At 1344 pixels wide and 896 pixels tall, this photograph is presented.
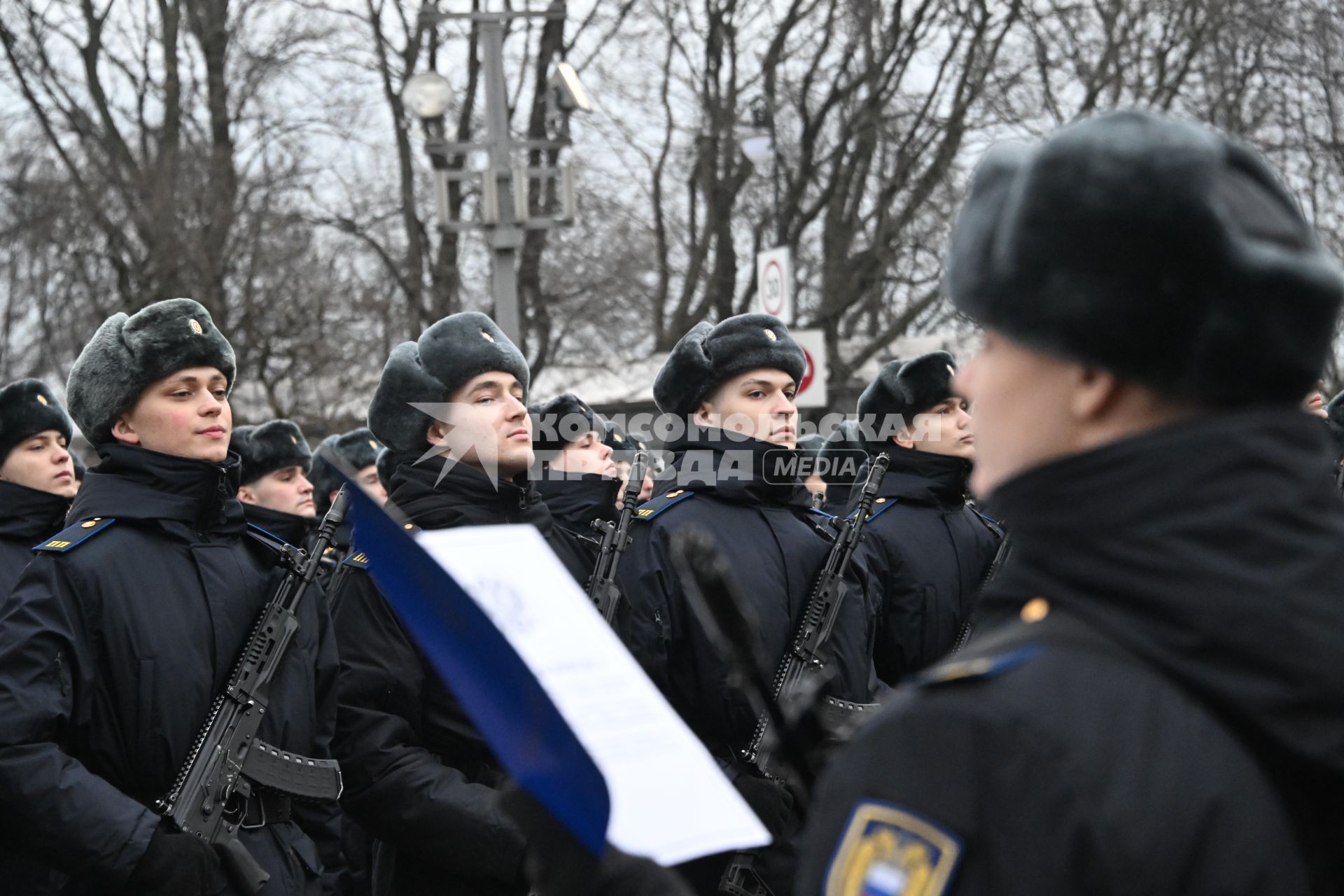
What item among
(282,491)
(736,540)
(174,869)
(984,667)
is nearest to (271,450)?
(282,491)

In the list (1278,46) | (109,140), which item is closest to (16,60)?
(109,140)

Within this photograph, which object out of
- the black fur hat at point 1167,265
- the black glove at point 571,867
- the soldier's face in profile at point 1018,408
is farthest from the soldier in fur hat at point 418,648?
the black fur hat at point 1167,265

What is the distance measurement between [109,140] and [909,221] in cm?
985

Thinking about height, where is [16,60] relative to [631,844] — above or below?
above

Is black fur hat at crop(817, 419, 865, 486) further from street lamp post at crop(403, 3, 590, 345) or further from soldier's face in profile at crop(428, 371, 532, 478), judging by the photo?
soldier's face in profile at crop(428, 371, 532, 478)

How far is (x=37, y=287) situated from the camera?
681 inches

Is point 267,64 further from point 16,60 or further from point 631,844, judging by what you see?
point 631,844

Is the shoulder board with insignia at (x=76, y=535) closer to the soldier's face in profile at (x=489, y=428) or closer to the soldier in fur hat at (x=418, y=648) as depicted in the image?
the soldier in fur hat at (x=418, y=648)

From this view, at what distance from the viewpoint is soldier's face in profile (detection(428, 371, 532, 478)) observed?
181 inches

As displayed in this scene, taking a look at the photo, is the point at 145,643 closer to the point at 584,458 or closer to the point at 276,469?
the point at 584,458

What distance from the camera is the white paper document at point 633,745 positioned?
6.12 ft

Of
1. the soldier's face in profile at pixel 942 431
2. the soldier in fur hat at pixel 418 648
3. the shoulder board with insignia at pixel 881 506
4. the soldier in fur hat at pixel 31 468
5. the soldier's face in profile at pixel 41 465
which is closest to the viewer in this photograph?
the soldier in fur hat at pixel 418 648

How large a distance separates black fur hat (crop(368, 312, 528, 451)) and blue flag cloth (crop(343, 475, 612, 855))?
3.23 metres

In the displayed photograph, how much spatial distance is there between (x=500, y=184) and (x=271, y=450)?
595 cm
